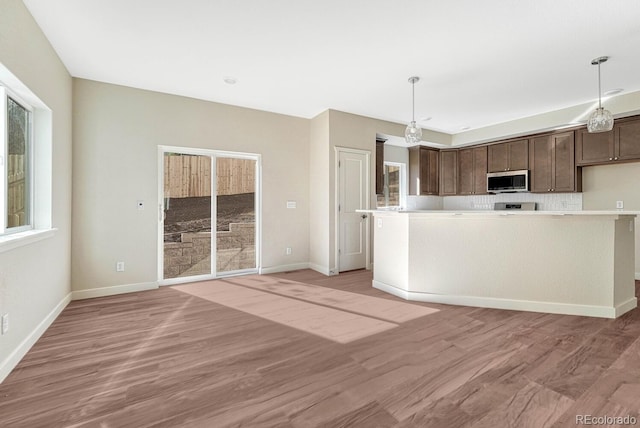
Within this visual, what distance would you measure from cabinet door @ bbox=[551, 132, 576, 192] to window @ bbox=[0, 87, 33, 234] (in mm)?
7110

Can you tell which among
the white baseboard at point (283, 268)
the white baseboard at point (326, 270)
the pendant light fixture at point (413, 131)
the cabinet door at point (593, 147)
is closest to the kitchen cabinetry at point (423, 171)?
the cabinet door at point (593, 147)

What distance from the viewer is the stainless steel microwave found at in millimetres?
5461

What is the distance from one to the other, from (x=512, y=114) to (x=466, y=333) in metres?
4.35

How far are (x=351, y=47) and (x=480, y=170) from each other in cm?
452

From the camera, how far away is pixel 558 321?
2.85m

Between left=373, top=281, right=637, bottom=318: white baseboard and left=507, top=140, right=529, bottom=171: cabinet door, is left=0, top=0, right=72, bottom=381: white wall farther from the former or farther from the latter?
left=507, top=140, right=529, bottom=171: cabinet door

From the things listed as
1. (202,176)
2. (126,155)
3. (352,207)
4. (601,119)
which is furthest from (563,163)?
(126,155)

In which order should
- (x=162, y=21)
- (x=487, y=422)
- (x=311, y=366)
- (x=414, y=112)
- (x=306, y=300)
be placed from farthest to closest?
(x=414, y=112), (x=306, y=300), (x=162, y=21), (x=311, y=366), (x=487, y=422)

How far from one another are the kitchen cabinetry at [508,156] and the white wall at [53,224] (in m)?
6.90

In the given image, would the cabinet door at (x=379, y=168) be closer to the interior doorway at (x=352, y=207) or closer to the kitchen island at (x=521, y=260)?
the interior doorway at (x=352, y=207)

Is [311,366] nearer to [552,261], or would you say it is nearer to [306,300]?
[306,300]

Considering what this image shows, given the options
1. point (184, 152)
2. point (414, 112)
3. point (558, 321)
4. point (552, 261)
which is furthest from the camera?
point (414, 112)

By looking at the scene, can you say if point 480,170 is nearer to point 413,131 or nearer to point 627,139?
point 627,139

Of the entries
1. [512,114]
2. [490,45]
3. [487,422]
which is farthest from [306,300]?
[512,114]
